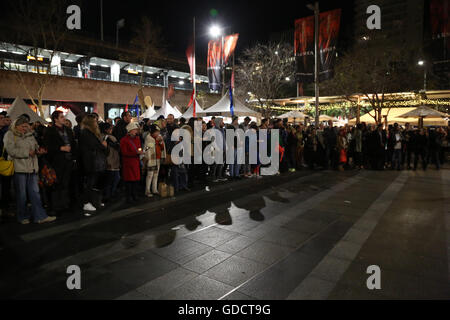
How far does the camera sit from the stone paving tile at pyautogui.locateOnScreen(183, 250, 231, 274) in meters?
3.80

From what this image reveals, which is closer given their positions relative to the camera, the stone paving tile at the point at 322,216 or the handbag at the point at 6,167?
the handbag at the point at 6,167

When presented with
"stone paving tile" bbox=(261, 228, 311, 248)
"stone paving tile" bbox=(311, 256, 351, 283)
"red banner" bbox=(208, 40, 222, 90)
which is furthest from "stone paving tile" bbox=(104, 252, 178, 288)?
"red banner" bbox=(208, 40, 222, 90)

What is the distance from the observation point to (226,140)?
9672 mm

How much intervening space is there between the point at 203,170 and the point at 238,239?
484 cm

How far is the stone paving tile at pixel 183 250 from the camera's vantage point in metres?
4.09

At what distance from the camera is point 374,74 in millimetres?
20750

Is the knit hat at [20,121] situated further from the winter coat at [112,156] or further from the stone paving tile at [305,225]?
the stone paving tile at [305,225]

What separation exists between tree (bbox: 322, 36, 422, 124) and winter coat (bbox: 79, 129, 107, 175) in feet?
62.5

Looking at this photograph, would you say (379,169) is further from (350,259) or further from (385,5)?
(385,5)

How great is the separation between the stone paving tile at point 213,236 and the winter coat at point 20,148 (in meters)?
3.10

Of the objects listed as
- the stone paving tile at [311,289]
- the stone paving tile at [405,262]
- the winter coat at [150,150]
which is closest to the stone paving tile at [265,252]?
the stone paving tile at [311,289]

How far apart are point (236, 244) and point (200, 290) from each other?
142cm

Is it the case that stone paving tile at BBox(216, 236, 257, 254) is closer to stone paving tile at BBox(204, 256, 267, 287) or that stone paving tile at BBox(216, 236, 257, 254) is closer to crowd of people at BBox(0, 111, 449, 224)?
stone paving tile at BBox(204, 256, 267, 287)

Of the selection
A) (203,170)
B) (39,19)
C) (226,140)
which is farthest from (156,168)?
(39,19)
